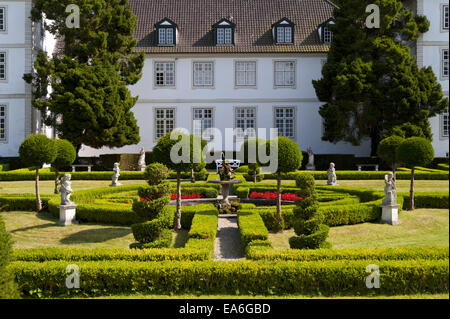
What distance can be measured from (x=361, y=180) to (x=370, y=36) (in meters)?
9.80

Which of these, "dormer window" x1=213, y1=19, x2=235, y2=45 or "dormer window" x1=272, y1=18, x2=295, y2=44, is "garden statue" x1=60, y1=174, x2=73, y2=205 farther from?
"dormer window" x1=272, y1=18, x2=295, y2=44

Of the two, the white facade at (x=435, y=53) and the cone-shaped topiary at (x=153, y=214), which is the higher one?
the white facade at (x=435, y=53)

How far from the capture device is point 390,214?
1144 cm

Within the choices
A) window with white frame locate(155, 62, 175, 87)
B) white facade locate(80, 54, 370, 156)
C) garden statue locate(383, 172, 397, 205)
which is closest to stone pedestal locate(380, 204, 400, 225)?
garden statue locate(383, 172, 397, 205)

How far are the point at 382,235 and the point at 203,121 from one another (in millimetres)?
19667

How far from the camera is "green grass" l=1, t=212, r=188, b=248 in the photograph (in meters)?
9.55

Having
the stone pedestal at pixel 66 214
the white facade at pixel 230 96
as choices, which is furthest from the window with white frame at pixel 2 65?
the stone pedestal at pixel 66 214

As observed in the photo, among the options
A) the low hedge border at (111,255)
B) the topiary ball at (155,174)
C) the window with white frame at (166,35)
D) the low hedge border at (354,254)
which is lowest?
the low hedge border at (111,255)

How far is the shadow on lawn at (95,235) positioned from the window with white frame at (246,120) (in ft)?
59.9

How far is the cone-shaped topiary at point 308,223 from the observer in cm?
796

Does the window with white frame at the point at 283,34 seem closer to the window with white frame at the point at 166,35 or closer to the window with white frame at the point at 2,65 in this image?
the window with white frame at the point at 166,35

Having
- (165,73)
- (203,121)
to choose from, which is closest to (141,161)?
(203,121)

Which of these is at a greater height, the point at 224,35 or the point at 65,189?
the point at 224,35

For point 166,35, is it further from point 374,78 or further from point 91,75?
point 374,78
